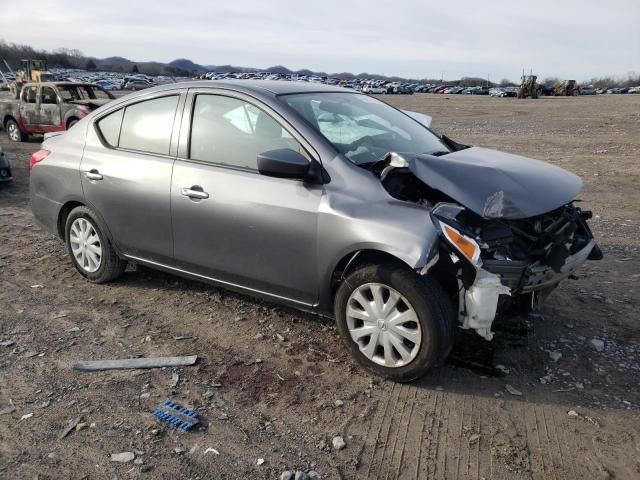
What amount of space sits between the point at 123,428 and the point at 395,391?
63.3 inches

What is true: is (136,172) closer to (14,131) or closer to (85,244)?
(85,244)

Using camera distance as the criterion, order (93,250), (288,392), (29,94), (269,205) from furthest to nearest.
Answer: (29,94)
(93,250)
(269,205)
(288,392)

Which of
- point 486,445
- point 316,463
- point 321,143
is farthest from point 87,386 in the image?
point 486,445

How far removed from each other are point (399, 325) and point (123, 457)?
170cm

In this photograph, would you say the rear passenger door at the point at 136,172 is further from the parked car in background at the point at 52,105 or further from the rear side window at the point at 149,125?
the parked car in background at the point at 52,105

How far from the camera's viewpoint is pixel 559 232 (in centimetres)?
373

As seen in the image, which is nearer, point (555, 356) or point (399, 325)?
point (399, 325)

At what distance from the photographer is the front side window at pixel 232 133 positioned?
3.91m

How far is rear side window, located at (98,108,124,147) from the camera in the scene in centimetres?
478

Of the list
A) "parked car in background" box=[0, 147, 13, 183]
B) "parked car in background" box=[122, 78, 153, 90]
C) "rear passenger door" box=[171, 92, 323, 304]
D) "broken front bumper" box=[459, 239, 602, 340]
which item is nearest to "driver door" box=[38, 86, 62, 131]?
"parked car in background" box=[0, 147, 13, 183]

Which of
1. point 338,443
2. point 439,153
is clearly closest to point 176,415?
point 338,443

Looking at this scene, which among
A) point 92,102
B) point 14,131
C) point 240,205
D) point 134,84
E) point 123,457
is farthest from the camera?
point 134,84

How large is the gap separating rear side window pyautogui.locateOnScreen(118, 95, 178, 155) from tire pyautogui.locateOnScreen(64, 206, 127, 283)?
791mm

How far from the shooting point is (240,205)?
3.88 metres
